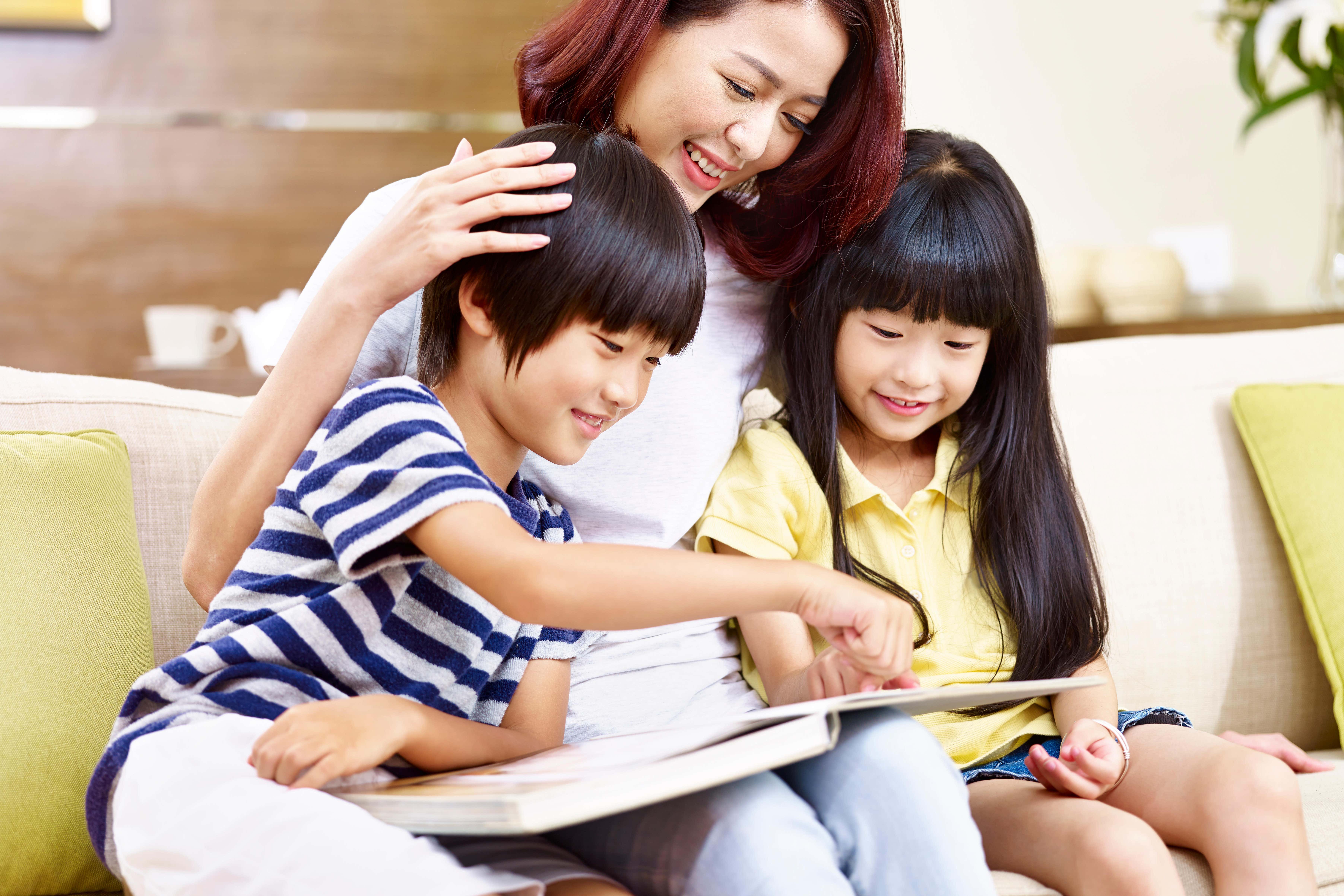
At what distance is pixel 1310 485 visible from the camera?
1.35 m

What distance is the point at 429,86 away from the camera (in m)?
2.53

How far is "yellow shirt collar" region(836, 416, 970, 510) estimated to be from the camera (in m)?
1.16

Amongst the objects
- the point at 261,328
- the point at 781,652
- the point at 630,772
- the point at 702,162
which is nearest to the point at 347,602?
the point at 630,772

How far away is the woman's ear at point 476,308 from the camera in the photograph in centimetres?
89

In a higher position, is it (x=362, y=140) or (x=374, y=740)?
(x=362, y=140)

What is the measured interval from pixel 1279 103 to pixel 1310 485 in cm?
118

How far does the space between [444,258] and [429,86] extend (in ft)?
6.08

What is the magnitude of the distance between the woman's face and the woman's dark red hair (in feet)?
0.04

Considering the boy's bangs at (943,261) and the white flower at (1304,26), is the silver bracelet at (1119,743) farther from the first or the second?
the white flower at (1304,26)

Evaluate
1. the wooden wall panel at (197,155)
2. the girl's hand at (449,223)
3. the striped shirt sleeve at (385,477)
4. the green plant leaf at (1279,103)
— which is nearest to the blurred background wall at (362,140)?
the wooden wall panel at (197,155)

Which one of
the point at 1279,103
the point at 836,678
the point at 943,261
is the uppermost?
the point at 1279,103

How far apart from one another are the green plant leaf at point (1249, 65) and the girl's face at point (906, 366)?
150 cm

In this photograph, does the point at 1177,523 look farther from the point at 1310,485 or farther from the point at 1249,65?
the point at 1249,65

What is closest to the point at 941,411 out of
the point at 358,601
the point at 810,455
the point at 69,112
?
the point at 810,455
